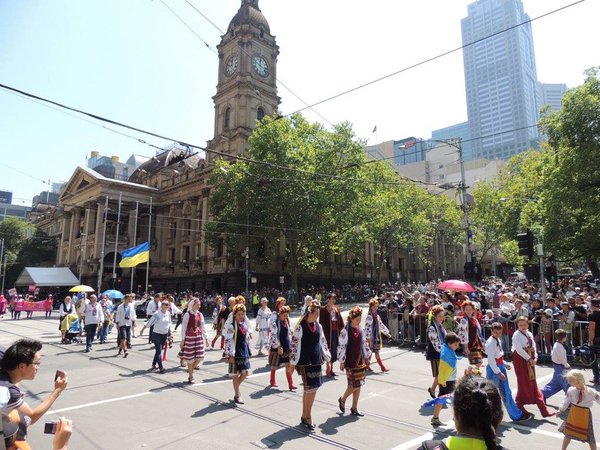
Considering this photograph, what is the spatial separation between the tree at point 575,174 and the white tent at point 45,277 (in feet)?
159

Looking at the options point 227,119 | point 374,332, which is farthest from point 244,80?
point 374,332

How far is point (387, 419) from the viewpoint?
7457 mm

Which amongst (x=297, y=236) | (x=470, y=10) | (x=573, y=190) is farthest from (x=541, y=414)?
(x=470, y=10)

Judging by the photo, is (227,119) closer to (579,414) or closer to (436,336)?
(436,336)

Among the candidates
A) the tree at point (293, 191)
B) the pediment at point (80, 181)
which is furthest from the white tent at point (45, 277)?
the tree at point (293, 191)

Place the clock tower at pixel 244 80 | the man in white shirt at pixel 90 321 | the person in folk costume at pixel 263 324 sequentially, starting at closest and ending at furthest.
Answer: the person in folk costume at pixel 263 324
the man in white shirt at pixel 90 321
the clock tower at pixel 244 80

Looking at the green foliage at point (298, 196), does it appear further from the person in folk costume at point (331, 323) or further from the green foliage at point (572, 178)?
the person in folk costume at point (331, 323)

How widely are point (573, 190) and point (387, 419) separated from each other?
1963cm

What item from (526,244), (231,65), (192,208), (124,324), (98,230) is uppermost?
(231,65)

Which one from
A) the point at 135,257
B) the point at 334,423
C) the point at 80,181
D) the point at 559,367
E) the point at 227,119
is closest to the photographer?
the point at 334,423

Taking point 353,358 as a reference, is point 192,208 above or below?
above

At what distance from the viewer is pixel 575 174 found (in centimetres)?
2205

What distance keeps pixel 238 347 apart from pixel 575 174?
20.7 metres

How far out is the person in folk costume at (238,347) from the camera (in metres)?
8.60
